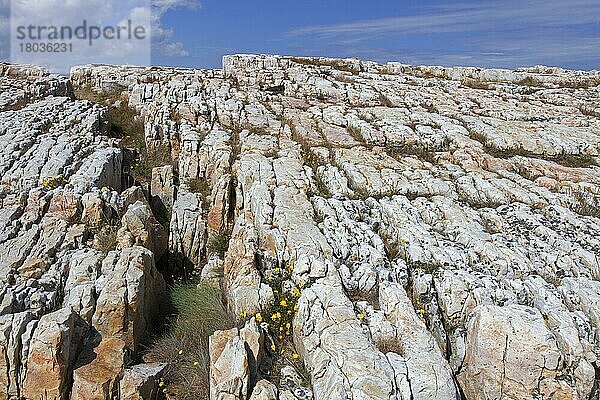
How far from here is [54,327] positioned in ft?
25.7

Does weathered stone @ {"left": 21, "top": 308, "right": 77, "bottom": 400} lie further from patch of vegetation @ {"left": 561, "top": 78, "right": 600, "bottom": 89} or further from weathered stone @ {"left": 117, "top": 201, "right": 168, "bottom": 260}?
patch of vegetation @ {"left": 561, "top": 78, "right": 600, "bottom": 89}

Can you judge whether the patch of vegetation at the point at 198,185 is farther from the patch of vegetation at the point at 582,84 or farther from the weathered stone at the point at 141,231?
the patch of vegetation at the point at 582,84

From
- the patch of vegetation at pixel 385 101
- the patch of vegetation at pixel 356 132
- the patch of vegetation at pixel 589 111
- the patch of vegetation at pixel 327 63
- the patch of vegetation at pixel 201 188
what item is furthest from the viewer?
the patch of vegetation at pixel 327 63

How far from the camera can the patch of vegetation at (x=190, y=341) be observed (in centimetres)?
809

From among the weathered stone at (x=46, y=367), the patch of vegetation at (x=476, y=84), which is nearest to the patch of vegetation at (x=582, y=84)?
the patch of vegetation at (x=476, y=84)

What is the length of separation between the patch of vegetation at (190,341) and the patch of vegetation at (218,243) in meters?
1.57

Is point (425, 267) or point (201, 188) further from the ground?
point (201, 188)

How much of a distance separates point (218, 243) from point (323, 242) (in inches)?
157

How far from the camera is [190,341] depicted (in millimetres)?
9047

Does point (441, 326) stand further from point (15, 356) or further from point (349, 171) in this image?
point (15, 356)

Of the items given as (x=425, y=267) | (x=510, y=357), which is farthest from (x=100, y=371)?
(x=510, y=357)

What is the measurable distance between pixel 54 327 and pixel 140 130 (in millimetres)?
13083

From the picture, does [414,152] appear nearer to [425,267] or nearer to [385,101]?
[385,101]

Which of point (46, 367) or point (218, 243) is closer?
point (46, 367)
